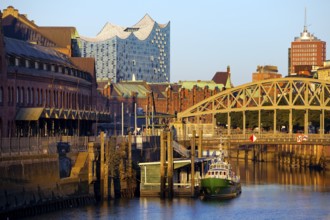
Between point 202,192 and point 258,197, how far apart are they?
23.5 ft

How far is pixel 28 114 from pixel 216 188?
21588 millimetres

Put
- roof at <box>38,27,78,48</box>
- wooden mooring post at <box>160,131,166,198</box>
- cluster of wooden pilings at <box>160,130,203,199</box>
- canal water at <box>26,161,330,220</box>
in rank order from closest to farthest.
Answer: canal water at <box>26,161,330,220</box>
cluster of wooden pilings at <box>160,130,203,199</box>
wooden mooring post at <box>160,131,166,198</box>
roof at <box>38,27,78,48</box>

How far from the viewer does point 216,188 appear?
115 m

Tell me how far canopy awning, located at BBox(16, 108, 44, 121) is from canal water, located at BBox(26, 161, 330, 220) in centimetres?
1711

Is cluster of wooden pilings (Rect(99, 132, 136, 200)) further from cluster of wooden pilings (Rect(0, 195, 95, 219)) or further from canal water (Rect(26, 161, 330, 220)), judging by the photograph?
cluster of wooden pilings (Rect(0, 195, 95, 219))

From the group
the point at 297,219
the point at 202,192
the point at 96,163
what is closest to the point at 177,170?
the point at 202,192

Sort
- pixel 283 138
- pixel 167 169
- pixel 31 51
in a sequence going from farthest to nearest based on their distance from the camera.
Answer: pixel 283 138
pixel 31 51
pixel 167 169

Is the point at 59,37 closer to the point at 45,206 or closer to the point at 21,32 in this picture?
the point at 21,32

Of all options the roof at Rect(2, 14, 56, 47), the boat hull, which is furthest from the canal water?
the roof at Rect(2, 14, 56, 47)

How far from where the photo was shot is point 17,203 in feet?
290

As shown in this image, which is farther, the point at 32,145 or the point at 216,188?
the point at 216,188

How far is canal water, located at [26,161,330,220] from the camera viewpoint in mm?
98500

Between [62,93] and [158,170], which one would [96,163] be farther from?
[62,93]

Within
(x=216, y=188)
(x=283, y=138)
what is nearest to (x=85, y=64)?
(x=283, y=138)
